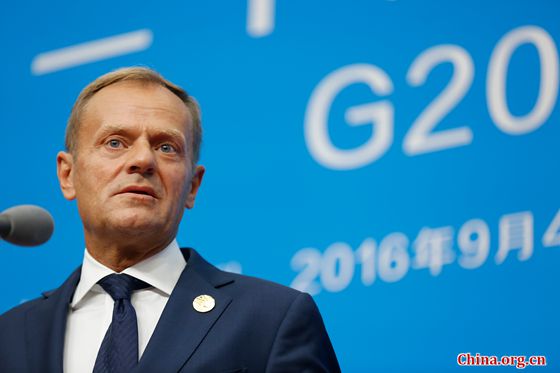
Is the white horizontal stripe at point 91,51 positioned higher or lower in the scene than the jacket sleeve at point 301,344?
higher

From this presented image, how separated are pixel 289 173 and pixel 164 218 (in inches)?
39.1

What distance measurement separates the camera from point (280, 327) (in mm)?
2197

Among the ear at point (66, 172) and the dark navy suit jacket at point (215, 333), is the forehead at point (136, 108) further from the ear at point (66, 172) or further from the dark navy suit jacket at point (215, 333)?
the dark navy suit jacket at point (215, 333)

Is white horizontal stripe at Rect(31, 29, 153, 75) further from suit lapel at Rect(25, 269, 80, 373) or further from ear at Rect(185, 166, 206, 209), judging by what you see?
suit lapel at Rect(25, 269, 80, 373)

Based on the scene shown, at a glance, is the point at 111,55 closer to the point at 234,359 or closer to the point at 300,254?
the point at 300,254

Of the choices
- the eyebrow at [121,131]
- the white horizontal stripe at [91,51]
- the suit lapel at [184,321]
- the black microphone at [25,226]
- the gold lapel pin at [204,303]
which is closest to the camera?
the black microphone at [25,226]

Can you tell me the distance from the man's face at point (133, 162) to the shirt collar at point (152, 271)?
2.1 inches

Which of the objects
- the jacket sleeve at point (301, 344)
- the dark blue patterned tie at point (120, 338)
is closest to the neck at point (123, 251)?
the dark blue patterned tie at point (120, 338)

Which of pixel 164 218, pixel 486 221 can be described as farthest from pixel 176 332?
pixel 486 221

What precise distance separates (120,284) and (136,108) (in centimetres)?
45

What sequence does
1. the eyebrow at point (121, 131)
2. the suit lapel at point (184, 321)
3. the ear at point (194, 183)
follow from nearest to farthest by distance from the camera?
the suit lapel at point (184, 321) < the eyebrow at point (121, 131) < the ear at point (194, 183)

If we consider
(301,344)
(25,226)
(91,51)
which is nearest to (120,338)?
(301,344)

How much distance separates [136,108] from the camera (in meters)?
2.40

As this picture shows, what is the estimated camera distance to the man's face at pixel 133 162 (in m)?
2.29
